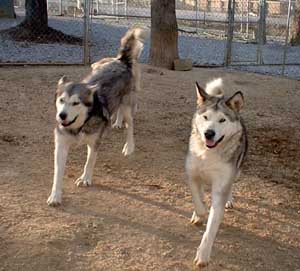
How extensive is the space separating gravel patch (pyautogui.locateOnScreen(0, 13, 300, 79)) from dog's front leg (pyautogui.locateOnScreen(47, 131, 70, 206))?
6.94 m

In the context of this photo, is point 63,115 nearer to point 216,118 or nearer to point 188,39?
point 216,118

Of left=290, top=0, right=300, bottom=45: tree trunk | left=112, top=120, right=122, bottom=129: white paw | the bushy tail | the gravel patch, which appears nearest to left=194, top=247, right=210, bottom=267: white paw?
the bushy tail

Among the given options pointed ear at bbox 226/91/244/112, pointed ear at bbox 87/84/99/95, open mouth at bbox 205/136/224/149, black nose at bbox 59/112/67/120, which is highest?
pointed ear at bbox 226/91/244/112

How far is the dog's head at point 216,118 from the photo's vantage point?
397cm

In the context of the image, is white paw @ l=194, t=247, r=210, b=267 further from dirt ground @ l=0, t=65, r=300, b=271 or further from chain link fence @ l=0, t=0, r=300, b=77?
chain link fence @ l=0, t=0, r=300, b=77

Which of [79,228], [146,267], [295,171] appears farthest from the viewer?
[295,171]

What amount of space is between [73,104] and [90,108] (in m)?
0.27

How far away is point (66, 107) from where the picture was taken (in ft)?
15.4

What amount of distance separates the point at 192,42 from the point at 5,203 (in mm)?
13963

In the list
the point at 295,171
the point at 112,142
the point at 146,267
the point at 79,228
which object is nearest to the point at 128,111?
the point at 112,142

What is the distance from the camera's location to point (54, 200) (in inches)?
179

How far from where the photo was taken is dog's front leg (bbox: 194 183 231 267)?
148 inches

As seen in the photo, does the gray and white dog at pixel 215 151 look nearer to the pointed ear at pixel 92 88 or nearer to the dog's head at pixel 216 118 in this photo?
the dog's head at pixel 216 118

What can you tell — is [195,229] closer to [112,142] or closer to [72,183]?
[72,183]
